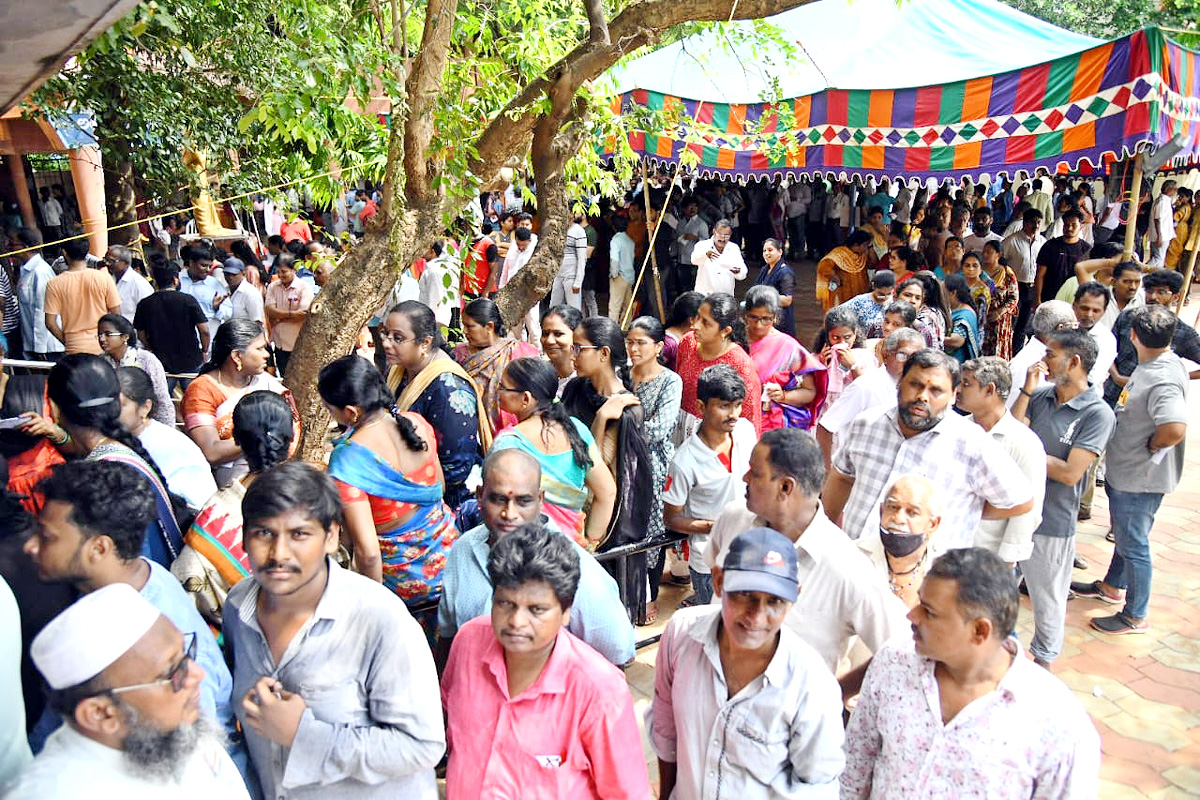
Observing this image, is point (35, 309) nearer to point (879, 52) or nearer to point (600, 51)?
point (600, 51)

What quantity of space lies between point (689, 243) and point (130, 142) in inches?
269

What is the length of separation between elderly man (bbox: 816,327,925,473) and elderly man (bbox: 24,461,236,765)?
3.51 m

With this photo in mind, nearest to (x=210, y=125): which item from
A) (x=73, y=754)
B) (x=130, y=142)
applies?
(x=130, y=142)

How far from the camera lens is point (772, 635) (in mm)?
2205

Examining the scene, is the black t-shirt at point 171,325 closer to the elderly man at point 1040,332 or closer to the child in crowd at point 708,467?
the child in crowd at point 708,467

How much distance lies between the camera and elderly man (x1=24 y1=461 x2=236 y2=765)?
7.61ft

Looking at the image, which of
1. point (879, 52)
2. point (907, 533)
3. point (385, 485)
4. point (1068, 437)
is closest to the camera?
point (907, 533)

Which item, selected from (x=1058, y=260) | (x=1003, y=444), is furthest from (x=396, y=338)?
(x=1058, y=260)

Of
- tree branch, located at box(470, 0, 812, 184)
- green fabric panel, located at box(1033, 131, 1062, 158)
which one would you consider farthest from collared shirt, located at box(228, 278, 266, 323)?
green fabric panel, located at box(1033, 131, 1062, 158)

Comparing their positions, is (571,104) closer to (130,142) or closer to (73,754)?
(73,754)

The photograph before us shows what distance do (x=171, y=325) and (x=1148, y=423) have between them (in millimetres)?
6723

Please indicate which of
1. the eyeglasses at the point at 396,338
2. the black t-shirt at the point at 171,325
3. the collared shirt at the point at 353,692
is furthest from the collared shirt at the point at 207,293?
the collared shirt at the point at 353,692

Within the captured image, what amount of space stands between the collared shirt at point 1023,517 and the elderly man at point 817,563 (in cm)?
124

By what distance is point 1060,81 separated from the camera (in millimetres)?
7871
